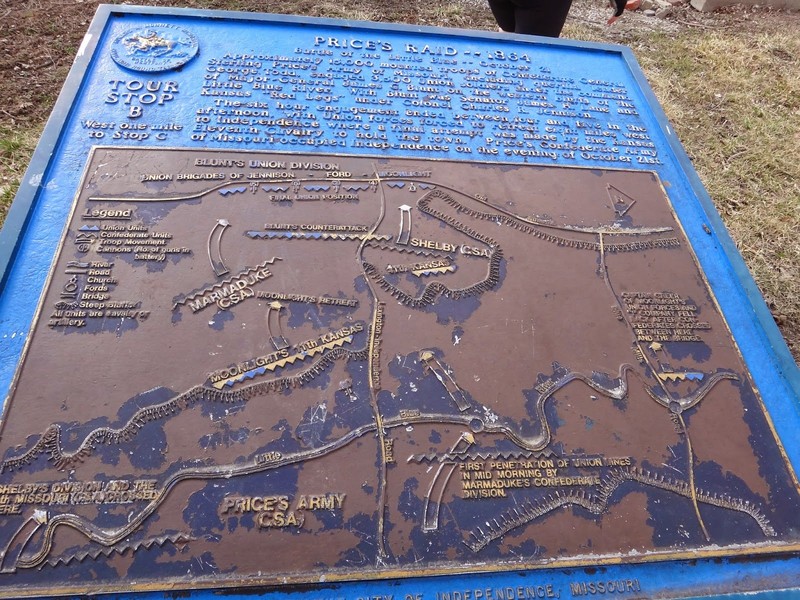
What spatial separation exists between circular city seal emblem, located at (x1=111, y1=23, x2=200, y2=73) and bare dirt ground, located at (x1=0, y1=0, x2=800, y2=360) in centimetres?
148

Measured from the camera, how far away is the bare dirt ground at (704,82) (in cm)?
404

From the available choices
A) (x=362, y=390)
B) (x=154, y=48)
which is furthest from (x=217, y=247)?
(x=154, y=48)

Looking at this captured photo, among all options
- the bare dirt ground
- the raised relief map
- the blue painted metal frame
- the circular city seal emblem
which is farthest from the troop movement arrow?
the bare dirt ground

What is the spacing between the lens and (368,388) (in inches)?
83.5

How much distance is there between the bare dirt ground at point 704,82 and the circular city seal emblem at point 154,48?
58.4 inches

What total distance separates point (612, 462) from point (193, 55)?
318cm

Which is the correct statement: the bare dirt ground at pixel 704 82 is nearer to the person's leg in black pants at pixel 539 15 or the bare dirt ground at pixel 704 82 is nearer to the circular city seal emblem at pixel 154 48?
the circular city seal emblem at pixel 154 48

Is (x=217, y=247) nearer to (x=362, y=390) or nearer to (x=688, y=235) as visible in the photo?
(x=362, y=390)

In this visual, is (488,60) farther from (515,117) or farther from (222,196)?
(222,196)

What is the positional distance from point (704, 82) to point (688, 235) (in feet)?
12.8

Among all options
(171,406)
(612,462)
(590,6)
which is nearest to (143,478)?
(171,406)

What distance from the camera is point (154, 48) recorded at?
3.05 meters

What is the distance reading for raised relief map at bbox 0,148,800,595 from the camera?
182 cm

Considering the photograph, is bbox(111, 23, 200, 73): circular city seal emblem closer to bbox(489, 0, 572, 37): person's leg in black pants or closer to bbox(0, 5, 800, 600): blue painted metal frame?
bbox(0, 5, 800, 600): blue painted metal frame
